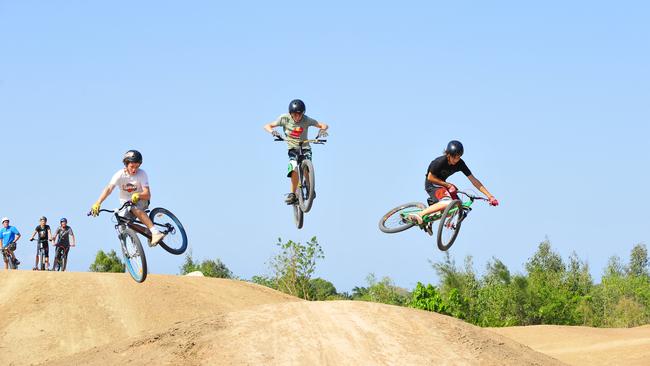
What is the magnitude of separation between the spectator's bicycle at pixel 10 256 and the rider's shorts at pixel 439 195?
2757cm

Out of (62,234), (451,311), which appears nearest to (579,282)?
(451,311)

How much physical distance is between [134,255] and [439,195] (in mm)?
7845

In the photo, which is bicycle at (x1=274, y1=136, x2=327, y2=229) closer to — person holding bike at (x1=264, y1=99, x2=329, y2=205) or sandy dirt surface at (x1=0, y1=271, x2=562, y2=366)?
person holding bike at (x1=264, y1=99, x2=329, y2=205)

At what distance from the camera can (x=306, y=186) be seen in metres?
25.2

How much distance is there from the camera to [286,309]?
107 ft

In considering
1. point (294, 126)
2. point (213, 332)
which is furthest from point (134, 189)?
point (213, 332)

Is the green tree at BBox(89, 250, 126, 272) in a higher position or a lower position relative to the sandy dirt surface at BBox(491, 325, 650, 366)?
higher

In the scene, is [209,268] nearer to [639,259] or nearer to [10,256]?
[10,256]

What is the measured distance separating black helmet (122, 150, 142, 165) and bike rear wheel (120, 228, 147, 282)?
1946 millimetres

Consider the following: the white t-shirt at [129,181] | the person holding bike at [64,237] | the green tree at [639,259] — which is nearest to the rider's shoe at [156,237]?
the white t-shirt at [129,181]

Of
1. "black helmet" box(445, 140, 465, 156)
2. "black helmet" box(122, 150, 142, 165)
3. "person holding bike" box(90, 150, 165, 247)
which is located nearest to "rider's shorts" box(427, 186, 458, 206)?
"black helmet" box(445, 140, 465, 156)

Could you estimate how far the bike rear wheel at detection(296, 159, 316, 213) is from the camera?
24.6 meters

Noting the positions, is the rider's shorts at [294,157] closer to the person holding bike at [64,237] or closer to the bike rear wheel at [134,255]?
the bike rear wheel at [134,255]

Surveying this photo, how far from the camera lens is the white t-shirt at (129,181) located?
71.7 ft
